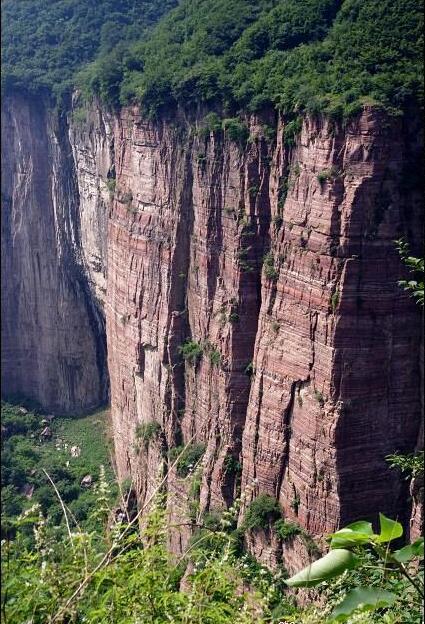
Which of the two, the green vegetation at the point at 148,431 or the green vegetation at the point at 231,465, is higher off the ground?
the green vegetation at the point at 231,465

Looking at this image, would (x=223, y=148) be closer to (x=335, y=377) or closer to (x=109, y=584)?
(x=335, y=377)

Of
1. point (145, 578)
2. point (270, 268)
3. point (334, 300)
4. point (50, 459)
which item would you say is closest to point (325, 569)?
point (145, 578)

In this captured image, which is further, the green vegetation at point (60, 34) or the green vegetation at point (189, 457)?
the green vegetation at point (60, 34)

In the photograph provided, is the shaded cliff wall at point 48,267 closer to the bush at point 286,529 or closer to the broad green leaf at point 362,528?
the bush at point 286,529

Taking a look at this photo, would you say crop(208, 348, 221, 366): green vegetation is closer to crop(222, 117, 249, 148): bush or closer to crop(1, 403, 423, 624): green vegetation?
crop(222, 117, 249, 148): bush

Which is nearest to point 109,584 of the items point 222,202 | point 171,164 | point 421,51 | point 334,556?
point 334,556

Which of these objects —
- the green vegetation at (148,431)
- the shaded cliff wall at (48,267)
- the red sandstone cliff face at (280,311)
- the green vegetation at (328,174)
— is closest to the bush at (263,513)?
the red sandstone cliff face at (280,311)

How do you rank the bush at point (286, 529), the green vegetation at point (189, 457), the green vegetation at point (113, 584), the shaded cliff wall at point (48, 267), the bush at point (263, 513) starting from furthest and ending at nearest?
the shaded cliff wall at point (48, 267), the green vegetation at point (189, 457), the bush at point (263, 513), the bush at point (286, 529), the green vegetation at point (113, 584)

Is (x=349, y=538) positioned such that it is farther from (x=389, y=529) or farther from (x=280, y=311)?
(x=280, y=311)

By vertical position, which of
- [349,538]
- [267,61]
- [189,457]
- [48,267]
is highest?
[267,61]
